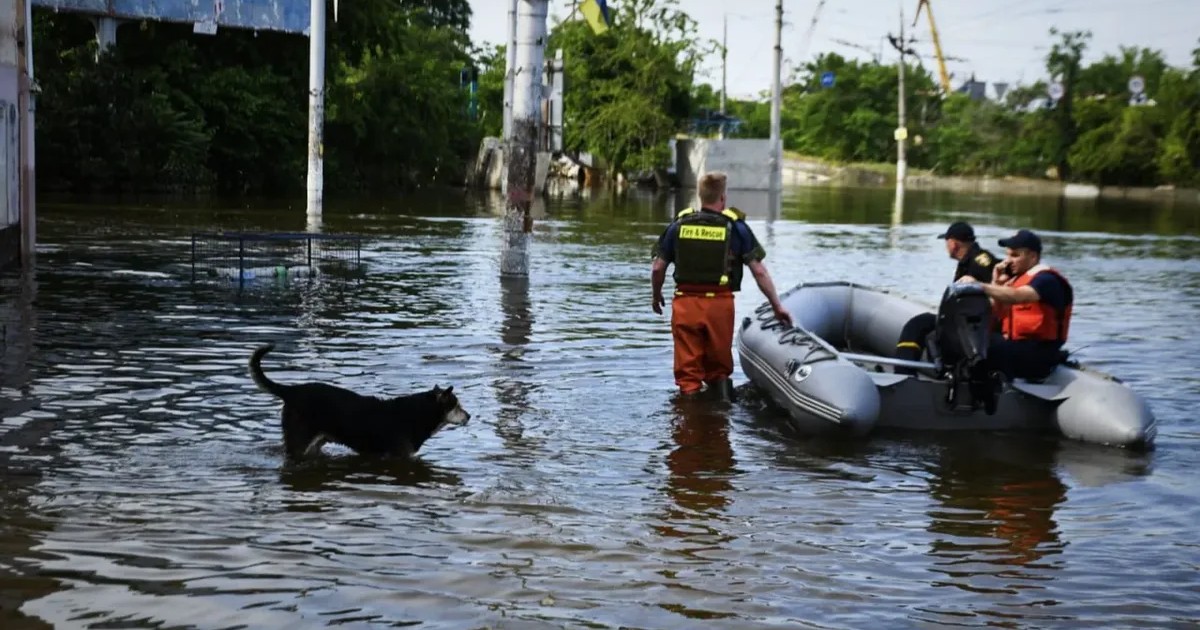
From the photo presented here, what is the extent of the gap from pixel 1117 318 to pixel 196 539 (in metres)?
13.0

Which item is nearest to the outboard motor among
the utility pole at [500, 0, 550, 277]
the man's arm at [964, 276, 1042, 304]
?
the man's arm at [964, 276, 1042, 304]

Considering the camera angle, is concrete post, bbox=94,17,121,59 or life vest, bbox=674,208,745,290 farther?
concrete post, bbox=94,17,121,59

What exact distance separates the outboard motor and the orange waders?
150cm

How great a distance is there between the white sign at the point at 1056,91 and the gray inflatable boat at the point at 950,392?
81.1 metres

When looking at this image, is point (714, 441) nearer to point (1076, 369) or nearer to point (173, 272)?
point (1076, 369)

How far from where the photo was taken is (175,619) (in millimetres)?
5500

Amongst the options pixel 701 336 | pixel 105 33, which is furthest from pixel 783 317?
pixel 105 33

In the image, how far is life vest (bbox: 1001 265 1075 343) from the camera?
31.6 feet

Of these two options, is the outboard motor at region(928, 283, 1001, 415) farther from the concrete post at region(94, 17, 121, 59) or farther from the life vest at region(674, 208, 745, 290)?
the concrete post at region(94, 17, 121, 59)

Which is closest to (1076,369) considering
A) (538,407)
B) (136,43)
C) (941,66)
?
(538,407)

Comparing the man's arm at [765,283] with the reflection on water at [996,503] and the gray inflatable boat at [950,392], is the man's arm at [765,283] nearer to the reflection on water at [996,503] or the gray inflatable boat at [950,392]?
the gray inflatable boat at [950,392]

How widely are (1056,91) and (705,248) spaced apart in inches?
3259

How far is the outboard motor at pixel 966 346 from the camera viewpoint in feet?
30.1

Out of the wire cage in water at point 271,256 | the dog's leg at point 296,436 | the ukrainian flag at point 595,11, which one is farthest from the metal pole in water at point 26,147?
the dog's leg at point 296,436
